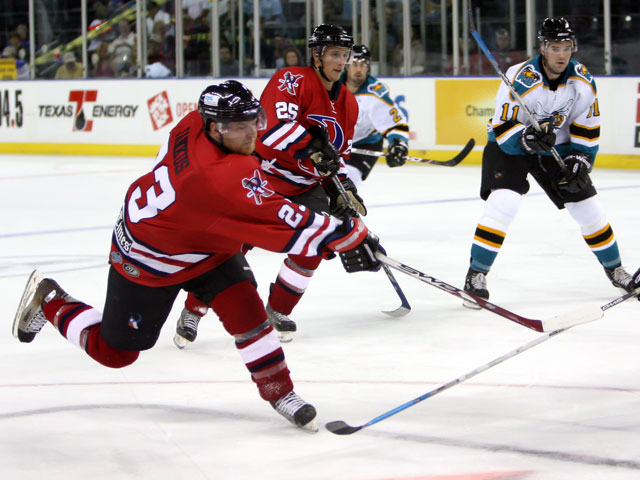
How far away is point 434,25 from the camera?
9688mm

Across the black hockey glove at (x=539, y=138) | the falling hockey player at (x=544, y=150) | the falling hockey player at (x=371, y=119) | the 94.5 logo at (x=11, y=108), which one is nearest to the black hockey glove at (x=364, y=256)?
the falling hockey player at (x=544, y=150)

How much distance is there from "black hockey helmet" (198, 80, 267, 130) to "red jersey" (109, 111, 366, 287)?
0.22ft

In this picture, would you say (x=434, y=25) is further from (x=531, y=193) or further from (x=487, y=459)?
(x=487, y=459)

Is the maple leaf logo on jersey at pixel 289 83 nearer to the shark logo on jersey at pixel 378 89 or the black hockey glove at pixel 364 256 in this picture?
the black hockey glove at pixel 364 256

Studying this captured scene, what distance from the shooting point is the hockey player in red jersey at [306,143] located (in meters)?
3.31

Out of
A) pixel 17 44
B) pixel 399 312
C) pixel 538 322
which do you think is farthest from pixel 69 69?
pixel 538 322

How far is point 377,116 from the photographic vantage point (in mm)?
5191

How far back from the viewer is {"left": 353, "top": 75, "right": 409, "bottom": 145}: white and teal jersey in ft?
15.8

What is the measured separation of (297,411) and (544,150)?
1818 mm

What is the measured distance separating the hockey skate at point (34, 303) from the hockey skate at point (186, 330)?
1.69 feet

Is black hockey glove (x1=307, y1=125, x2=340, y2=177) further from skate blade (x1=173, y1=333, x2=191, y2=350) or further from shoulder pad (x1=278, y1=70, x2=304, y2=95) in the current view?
skate blade (x1=173, y1=333, x2=191, y2=350)

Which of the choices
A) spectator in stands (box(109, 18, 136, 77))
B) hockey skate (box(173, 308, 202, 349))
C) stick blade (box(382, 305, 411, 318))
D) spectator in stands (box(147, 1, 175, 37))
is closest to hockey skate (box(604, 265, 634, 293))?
stick blade (box(382, 305, 411, 318))

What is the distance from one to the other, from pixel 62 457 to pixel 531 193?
5406mm

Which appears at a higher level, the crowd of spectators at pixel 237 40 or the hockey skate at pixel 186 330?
the crowd of spectators at pixel 237 40
